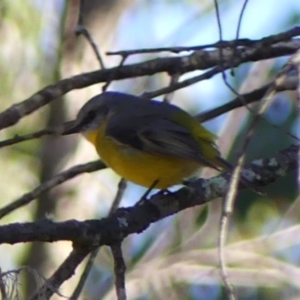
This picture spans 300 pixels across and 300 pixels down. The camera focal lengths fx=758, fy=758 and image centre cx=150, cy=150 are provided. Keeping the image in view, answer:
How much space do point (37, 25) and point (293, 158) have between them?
4.56 meters

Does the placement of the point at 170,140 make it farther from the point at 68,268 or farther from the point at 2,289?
the point at 2,289

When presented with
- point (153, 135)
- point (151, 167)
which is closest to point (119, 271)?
point (151, 167)

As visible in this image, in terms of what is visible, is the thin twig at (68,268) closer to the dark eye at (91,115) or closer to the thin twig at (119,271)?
the thin twig at (119,271)

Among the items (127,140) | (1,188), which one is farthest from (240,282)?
(1,188)

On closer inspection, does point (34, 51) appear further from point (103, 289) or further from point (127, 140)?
point (127, 140)

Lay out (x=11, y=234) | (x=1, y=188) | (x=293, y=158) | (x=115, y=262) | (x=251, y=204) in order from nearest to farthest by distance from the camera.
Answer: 1. (x=11, y=234)
2. (x=115, y=262)
3. (x=293, y=158)
4. (x=251, y=204)
5. (x=1, y=188)

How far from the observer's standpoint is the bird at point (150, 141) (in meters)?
4.11

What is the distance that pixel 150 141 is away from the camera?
168 inches

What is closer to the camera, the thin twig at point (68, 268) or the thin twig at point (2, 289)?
the thin twig at point (2, 289)

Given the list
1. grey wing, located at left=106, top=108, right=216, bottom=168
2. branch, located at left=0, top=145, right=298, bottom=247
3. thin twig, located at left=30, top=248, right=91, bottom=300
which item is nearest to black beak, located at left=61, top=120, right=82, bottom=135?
grey wing, located at left=106, top=108, right=216, bottom=168

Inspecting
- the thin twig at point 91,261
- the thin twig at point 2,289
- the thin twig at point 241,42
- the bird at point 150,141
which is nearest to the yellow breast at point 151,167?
the bird at point 150,141

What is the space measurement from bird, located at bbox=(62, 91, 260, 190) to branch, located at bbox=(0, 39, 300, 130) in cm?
33

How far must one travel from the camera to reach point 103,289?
5.75 m

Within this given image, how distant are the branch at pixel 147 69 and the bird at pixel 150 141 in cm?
33
